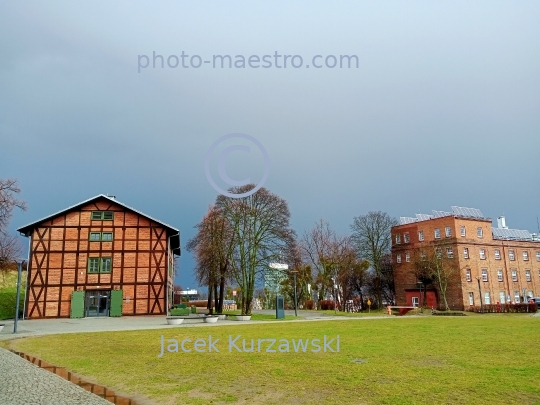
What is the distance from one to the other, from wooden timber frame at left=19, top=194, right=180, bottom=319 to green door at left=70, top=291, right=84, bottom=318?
0.55 meters

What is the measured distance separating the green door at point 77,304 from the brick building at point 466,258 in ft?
112

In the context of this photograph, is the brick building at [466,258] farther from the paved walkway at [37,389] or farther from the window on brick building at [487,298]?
the paved walkway at [37,389]

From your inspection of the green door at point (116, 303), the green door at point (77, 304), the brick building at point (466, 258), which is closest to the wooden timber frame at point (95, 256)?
the green door at point (116, 303)

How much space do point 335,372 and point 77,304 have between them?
1367 inches

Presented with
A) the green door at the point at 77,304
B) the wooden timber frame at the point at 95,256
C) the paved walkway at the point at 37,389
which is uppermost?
the wooden timber frame at the point at 95,256

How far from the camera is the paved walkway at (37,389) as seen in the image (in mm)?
7910

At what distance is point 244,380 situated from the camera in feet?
30.9

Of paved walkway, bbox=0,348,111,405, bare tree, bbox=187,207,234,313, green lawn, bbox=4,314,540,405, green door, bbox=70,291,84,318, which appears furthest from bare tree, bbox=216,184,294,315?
paved walkway, bbox=0,348,111,405

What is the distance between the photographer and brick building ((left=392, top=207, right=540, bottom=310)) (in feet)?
169

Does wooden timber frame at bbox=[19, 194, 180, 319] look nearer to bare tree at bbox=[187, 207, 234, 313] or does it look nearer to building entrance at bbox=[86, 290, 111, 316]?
building entrance at bbox=[86, 290, 111, 316]

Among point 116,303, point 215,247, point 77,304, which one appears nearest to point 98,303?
point 116,303

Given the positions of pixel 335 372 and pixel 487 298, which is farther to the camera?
pixel 487 298

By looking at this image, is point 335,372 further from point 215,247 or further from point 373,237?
point 373,237

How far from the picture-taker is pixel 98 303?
4019cm
